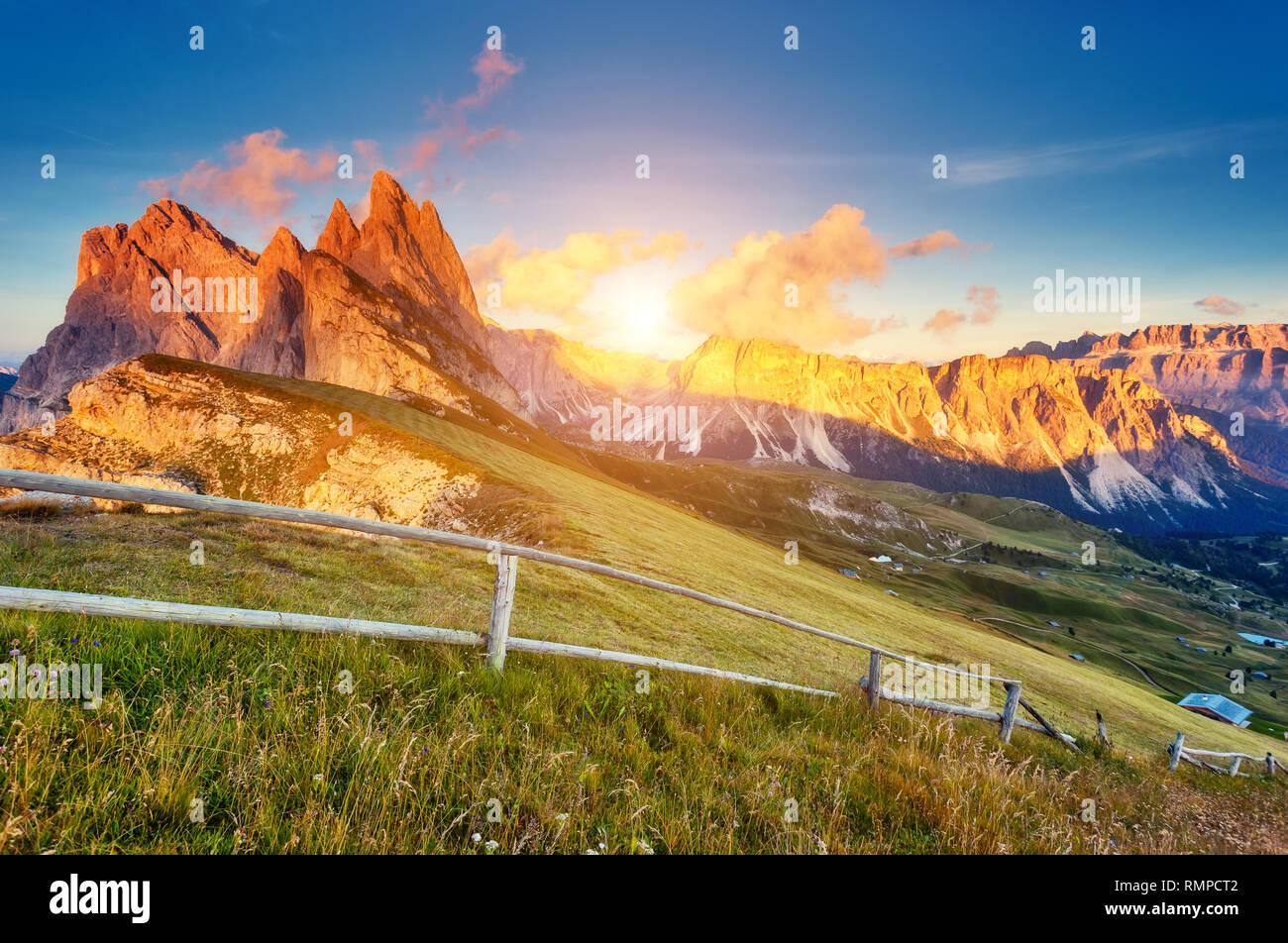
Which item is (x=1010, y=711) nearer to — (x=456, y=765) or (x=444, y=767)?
(x=456, y=765)

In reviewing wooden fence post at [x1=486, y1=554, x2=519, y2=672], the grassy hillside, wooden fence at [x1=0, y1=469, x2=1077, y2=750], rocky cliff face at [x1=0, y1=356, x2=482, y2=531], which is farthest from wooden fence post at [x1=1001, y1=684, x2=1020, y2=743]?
rocky cliff face at [x1=0, y1=356, x2=482, y2=531]

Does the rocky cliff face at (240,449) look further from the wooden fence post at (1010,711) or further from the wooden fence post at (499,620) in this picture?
the wooden fence post at (1010,711)

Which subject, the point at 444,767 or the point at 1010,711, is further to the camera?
the point at 1010,711

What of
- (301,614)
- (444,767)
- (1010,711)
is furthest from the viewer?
(1010,711)

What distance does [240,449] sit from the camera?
52.2 m

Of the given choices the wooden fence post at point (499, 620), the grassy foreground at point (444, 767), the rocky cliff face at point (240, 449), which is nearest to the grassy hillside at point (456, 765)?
the grassy foreground at point (444, 767)

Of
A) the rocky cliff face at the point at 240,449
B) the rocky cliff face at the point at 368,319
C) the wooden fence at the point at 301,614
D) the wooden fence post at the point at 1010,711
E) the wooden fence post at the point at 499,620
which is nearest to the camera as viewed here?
the wooden fence at the point at 301,614

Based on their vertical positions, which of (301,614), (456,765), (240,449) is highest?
(240,449)

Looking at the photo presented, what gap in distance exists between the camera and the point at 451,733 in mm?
3855

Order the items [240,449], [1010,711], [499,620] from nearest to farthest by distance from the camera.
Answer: [499,620] → [1010,711] → [240,449]

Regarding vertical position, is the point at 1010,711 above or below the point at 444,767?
below

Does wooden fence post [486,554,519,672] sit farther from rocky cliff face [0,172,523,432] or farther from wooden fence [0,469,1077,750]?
rocky cliff face [0,172,523,432]

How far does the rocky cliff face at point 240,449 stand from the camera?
43.2 metres

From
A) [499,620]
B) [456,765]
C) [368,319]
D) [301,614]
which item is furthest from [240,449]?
[368,319]
